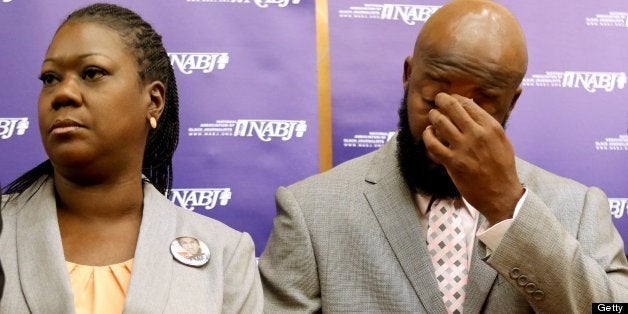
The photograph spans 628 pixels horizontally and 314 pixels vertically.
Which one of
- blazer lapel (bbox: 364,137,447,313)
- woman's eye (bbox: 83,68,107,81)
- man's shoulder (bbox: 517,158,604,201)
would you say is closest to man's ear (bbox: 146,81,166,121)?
woman's eye (bbox: 83,68,107,81)

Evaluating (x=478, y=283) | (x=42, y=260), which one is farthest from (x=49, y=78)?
(x=478, y=283)

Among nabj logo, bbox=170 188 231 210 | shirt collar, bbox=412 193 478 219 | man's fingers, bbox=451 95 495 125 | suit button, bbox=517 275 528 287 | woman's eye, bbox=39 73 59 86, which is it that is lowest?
nabj logo, bbox=170 188 231 210

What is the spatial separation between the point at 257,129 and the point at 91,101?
0.95m

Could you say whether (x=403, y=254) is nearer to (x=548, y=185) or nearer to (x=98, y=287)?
(x=548, y=185)

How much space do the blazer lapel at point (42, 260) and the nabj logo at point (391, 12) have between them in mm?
1312

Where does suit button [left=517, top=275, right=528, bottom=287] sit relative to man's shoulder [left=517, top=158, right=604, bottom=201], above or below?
below

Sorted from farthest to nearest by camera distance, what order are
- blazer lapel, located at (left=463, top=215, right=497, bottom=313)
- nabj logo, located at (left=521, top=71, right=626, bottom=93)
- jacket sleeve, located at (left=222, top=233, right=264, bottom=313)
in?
nabj logo, located at (left=521, top=71, right=626, bottom=93) < blazer lapel, located at (left=463, top=215, right=497, bottom=313) < jacket sleeve, located at (left=222, top=233, right=264, bottom=313)

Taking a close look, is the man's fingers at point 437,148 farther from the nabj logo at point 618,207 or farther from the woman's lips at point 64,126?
the nabj logo at point 618,207

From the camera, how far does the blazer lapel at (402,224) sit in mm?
2150

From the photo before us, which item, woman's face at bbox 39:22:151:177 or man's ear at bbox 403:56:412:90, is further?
man's ear at bbox 403:56:412:90

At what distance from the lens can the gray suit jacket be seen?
2.01 metres

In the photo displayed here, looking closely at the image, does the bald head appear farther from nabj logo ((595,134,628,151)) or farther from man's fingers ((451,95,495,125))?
nabj logo ((595,134,628,151))

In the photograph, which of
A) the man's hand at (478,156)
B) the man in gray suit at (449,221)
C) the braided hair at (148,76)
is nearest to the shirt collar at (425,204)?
the man in gray suit at (449,221)

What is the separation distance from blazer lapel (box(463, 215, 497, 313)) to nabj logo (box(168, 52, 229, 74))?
1.02 meters
